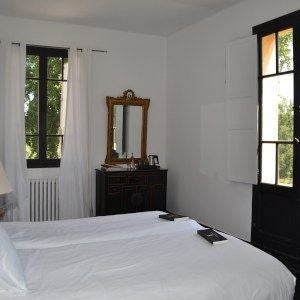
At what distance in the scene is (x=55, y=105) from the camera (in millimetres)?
4977

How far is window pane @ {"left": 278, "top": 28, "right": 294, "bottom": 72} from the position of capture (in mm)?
3551

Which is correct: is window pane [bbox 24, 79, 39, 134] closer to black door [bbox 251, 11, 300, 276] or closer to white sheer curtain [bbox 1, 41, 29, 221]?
white sheer curtain [bbox 1, 41, 29, 221]

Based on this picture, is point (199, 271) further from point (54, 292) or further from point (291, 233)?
point (291, 233)

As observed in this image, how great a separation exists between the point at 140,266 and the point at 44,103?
3489mm

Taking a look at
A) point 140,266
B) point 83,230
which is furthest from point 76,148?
point 140,266

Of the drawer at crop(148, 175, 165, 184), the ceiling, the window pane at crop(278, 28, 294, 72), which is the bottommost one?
the drawer at crop(148, 175, 165, 184)

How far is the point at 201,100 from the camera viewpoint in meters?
4.84

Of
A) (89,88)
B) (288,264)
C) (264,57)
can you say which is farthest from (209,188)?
(89,88)

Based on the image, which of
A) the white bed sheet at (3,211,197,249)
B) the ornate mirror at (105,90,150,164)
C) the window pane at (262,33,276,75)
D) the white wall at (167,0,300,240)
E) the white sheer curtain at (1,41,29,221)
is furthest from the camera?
the ornate mirror at (105,90,150,164)

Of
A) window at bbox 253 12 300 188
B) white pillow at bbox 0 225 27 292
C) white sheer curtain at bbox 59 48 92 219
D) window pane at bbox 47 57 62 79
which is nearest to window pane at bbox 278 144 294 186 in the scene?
window at bbox 253 12 300 188

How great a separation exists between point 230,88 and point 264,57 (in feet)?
1.67

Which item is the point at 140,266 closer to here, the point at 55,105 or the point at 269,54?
the point at 269,54

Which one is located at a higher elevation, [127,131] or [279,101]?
[279,101]

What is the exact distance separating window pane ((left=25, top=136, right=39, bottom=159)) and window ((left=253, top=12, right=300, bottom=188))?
294cm
